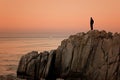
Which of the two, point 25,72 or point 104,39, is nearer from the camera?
point 104,39

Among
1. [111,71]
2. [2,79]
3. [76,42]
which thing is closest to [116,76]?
[111,71]

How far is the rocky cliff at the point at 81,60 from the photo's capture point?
57812 mm

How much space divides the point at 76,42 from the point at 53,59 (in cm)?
646

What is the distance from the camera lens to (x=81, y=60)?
61.0 m

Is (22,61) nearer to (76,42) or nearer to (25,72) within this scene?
(25,72)

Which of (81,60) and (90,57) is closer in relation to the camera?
(90,57)

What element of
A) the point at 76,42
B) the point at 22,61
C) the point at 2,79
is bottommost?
the point at 2,79

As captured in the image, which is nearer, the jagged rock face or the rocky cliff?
the jagged rock face

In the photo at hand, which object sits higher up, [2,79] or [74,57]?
[74,57]

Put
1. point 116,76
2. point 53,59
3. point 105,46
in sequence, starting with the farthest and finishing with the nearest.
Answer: point 53,59
point 105,46
point 116,76

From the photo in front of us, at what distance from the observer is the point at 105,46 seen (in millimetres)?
59906

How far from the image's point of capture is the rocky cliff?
5781 centimetres

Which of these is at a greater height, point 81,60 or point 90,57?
point 90,57

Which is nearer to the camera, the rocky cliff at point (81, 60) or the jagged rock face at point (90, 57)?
the jagged rock face at point (90, 57)
